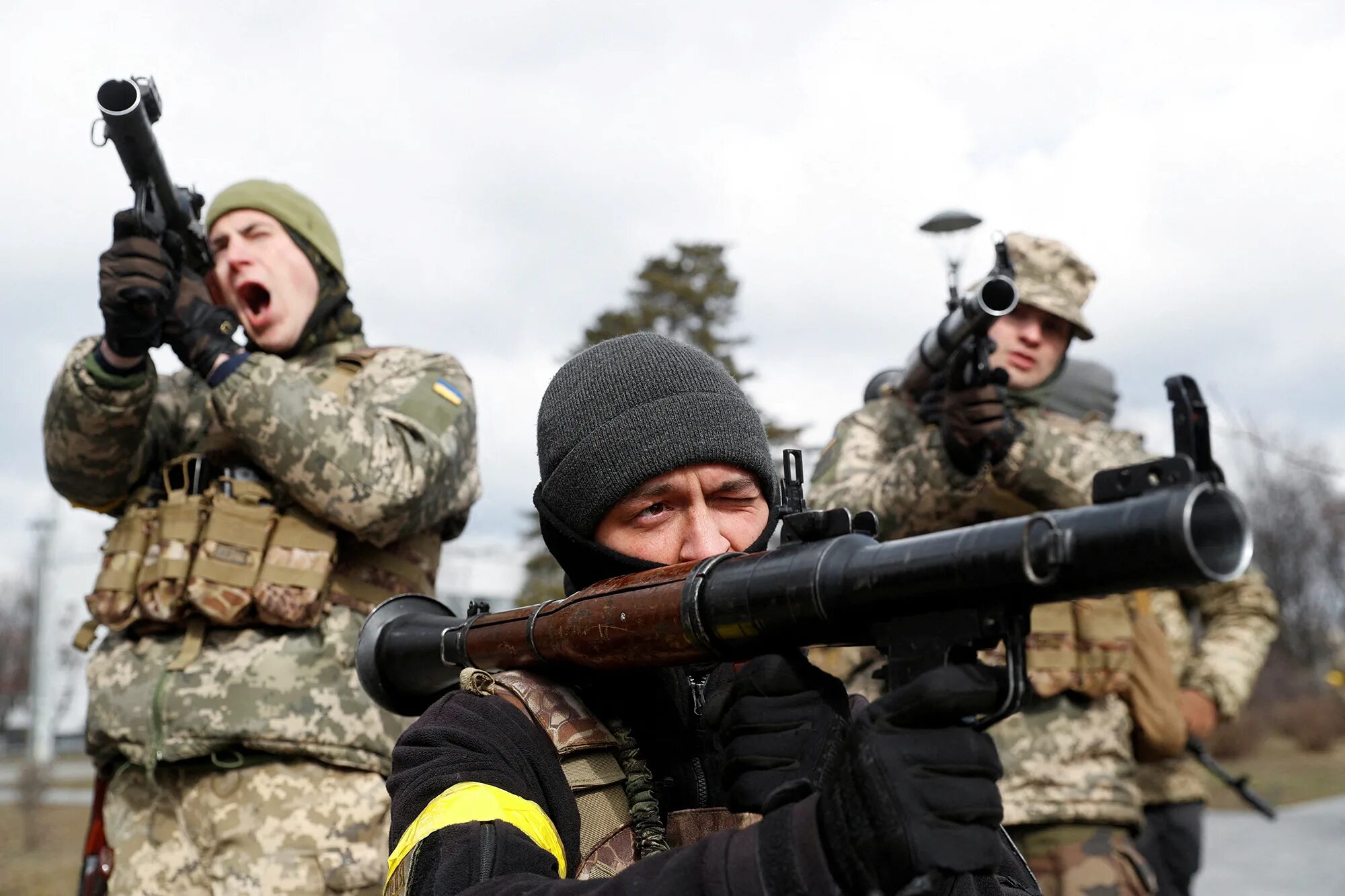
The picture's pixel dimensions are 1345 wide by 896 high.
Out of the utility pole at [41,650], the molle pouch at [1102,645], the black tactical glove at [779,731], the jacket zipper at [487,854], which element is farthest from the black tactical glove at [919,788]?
the utility pole at [41,650]

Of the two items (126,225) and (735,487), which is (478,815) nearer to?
(735,487)

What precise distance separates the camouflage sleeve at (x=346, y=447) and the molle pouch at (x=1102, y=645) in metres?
2.30

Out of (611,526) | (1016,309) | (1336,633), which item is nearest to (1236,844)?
(1016,309)

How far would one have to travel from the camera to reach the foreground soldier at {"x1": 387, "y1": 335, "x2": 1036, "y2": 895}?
1583 mm

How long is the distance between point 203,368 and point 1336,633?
52240 mm

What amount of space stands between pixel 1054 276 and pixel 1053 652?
151 centimetres

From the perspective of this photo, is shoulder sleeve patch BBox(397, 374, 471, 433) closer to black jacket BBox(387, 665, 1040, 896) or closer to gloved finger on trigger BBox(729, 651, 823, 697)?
black jacket BBox(387, 665, 1040, 896)

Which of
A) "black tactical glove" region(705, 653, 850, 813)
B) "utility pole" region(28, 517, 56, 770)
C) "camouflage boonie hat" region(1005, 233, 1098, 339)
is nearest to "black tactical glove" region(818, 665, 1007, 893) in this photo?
"black tactical glove" region(705, 653, 850, 813)

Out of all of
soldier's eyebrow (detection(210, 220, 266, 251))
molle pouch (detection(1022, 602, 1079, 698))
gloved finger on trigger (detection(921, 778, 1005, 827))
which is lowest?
gloved finger on trigger (detection(921, 778, 1005, 827))

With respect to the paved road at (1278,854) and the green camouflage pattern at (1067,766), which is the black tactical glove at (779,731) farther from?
the paved road at (1278,854)

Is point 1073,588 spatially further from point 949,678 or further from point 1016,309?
point 1016,309

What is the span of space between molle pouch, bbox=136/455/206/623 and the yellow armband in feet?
6.90

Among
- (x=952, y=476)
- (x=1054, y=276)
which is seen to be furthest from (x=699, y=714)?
(x=1054, y=276)

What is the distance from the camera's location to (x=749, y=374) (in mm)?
14031
